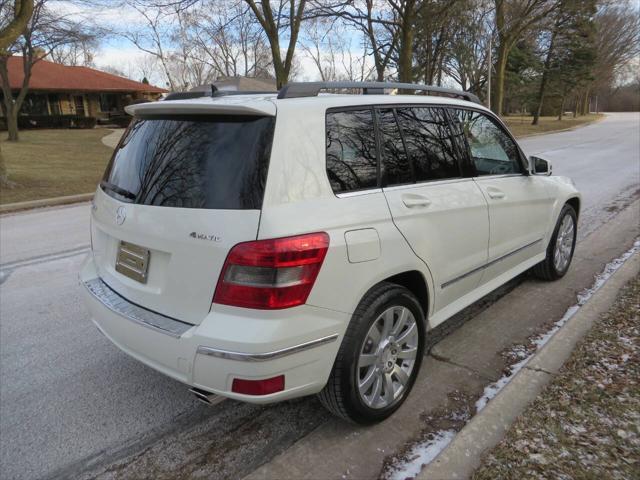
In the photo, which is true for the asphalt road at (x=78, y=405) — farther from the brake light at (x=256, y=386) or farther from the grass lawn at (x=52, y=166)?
the grass lawn at (x=52, y=166)

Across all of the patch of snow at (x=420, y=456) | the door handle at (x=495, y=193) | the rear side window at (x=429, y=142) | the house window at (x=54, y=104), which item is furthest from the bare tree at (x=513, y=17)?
the house window at (x=54, y=104)

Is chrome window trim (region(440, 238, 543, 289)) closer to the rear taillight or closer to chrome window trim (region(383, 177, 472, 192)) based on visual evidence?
chrome window trim (region(383, 177, 472, 192))

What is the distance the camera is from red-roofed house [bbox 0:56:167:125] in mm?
36250

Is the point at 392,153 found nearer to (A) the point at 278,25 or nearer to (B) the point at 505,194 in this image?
(B) the point at 505,194

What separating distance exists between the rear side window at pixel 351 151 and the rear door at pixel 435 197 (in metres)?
0.10

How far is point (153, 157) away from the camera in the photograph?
2.65m

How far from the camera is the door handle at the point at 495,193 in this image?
3.57m

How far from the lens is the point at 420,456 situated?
2.51 meters

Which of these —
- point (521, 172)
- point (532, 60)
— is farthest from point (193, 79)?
point (521, 172)

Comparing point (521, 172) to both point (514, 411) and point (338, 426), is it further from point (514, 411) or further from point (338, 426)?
point (338, 426)

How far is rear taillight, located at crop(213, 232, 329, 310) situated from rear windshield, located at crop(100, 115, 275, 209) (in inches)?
8.3

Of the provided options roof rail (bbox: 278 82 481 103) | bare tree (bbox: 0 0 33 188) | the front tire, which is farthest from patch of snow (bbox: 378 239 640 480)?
bare tree (bbox: 0 0 33 188)

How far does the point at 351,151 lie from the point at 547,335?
2290 millimetres

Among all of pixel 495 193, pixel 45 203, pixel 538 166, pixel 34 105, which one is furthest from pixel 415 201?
pixel 34 105
